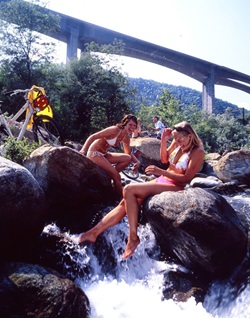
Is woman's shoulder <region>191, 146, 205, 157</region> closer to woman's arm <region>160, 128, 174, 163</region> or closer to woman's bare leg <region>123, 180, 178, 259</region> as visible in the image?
woman's arm <region>160, 128, 174, 163</region>

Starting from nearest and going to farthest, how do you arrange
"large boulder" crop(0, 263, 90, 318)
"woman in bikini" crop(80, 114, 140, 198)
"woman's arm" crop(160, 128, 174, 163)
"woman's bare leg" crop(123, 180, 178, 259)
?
"large boulder" crop(0, 263, 90, 318) < "woman's bare leg" crop(123, 180, 178, 259) < "woman's arm" crop(160, 128, 174, 163) < "woman in bikini" crop(80, 114, 140, 198)

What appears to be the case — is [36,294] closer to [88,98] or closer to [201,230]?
[201,230]

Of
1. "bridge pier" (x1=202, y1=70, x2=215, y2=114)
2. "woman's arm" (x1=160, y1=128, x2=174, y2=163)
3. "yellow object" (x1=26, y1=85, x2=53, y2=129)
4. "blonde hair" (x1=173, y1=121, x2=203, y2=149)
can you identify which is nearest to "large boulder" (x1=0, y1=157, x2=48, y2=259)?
"woman's arm" (x1=160, y1=128, x2=174, y2=163)

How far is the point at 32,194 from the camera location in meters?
3.94

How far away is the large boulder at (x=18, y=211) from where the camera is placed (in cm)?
364

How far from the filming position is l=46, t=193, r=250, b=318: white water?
12.1ft

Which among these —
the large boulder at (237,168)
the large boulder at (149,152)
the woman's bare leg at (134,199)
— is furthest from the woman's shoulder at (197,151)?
the large boulder at (149,152)

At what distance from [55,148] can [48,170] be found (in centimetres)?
37

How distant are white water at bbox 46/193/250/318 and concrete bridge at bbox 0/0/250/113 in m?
26.7

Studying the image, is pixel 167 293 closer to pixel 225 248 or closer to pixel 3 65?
pixel 225 248

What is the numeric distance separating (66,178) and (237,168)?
8.70 m

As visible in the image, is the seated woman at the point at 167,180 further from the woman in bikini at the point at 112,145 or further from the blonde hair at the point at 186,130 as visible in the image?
the woman in bikini at the point at 112,145

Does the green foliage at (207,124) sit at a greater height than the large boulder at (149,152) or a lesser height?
lesser

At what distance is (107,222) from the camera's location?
449 cm
